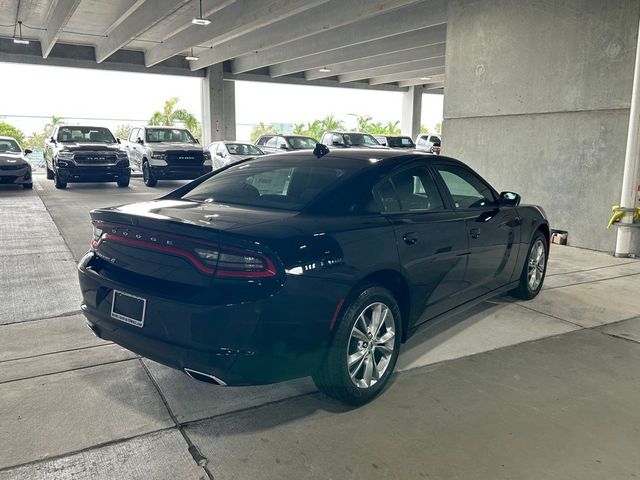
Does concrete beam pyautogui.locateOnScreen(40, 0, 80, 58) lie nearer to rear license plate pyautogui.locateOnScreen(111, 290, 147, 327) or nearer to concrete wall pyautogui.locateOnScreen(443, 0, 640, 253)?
concrete wall pyautogui.locateOnScreen(443, 0, 640, 253)

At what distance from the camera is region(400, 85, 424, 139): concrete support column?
107 feet

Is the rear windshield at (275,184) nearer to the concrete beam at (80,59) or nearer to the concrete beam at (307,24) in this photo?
the concrete beam at (307,24)

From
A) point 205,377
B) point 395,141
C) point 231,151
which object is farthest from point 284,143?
point 205,377

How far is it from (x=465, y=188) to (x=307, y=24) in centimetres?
1300

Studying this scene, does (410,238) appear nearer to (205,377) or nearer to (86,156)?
(205,377)

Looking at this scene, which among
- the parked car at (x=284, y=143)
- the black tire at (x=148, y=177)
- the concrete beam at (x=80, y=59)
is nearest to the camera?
the black tire at (x=148, y=177)

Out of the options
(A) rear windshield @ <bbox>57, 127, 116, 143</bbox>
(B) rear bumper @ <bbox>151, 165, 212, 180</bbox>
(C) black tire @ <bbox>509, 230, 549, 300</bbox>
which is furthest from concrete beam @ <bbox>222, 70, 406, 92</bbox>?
(C) black tire @ <bbox>509, 230, 549, 300</bbox>

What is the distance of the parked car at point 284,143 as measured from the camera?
750 inches

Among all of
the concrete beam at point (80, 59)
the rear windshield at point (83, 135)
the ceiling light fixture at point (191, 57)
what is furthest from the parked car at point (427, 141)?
the rear windshield at point (83, 135)

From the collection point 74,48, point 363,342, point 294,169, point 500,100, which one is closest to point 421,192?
point 294,169

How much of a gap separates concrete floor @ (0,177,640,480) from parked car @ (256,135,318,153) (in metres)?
14.8

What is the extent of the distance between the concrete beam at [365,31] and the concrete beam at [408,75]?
17.8 feet

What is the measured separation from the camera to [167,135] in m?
16.6

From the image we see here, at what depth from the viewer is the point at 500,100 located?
937cm
